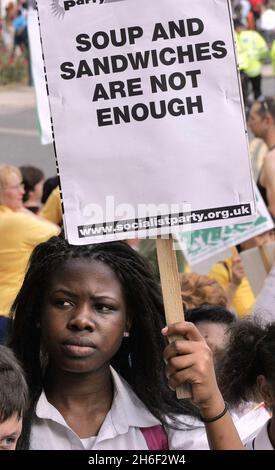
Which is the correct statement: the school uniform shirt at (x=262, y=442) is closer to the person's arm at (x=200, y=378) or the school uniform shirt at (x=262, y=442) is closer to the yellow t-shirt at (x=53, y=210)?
the person's arm at (x=200, y=378)

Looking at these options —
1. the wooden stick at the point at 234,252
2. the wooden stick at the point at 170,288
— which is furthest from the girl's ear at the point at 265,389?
the wooden stick at the point at 234,252

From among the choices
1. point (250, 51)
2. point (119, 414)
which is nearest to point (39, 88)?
point (119, 414)

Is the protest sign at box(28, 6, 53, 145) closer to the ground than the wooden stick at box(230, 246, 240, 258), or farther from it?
farther from it

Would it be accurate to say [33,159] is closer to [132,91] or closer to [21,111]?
[21,111]

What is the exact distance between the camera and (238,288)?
7.88 metres

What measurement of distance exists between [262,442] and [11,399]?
74 centimetres

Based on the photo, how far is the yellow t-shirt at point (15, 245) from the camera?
6.93 metres

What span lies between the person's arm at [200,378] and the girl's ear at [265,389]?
524 millimetres

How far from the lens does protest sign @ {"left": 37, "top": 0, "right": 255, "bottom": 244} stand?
139 inches

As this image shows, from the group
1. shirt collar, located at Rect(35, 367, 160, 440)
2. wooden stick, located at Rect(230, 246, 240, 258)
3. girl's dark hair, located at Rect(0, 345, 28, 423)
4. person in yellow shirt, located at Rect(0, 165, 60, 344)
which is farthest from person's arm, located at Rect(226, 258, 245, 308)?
girl's dark hair, located at Rect(0, 345, 28, 423)

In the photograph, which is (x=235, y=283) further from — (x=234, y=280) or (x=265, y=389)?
(x=265, y=389)

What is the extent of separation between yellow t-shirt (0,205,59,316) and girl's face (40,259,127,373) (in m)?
2.98

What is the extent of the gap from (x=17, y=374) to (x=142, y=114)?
0.77 metres

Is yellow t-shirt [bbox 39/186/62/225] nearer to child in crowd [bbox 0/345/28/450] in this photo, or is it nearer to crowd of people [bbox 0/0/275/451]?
crowd of people [bbox 0/0/275/451]
